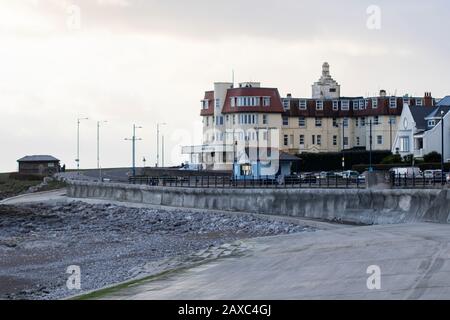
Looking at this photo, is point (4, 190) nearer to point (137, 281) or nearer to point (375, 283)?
point (137, 281)

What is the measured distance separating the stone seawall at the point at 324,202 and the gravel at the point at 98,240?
195 cm

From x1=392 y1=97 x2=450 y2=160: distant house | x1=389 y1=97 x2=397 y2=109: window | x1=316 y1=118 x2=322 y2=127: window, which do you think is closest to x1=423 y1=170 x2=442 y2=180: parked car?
x1=392 y1=97 x2=450 y2=160: distant house

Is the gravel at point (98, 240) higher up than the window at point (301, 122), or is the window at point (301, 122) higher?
the window at point (301, 122)

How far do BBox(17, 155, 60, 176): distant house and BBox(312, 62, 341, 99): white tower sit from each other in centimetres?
4482

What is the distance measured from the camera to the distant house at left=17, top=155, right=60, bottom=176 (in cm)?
14338

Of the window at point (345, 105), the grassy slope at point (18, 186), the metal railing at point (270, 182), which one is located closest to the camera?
the metal railing at point (270, 182)

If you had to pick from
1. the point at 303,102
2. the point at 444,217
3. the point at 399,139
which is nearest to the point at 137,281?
the point at 444,217

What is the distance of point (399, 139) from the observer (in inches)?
3952

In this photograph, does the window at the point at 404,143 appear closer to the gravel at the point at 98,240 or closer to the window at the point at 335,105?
the window at the point at 335,105

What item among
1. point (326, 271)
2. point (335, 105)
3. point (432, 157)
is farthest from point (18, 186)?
point (326, 271)

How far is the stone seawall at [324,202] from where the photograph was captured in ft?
120

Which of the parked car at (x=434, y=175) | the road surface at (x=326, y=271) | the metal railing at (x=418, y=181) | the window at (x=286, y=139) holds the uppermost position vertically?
the window at (x=286, y=139)

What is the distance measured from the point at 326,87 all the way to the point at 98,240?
77521 mm

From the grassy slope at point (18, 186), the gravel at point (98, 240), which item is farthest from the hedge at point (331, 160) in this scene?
the gravel at point (98, 240)
